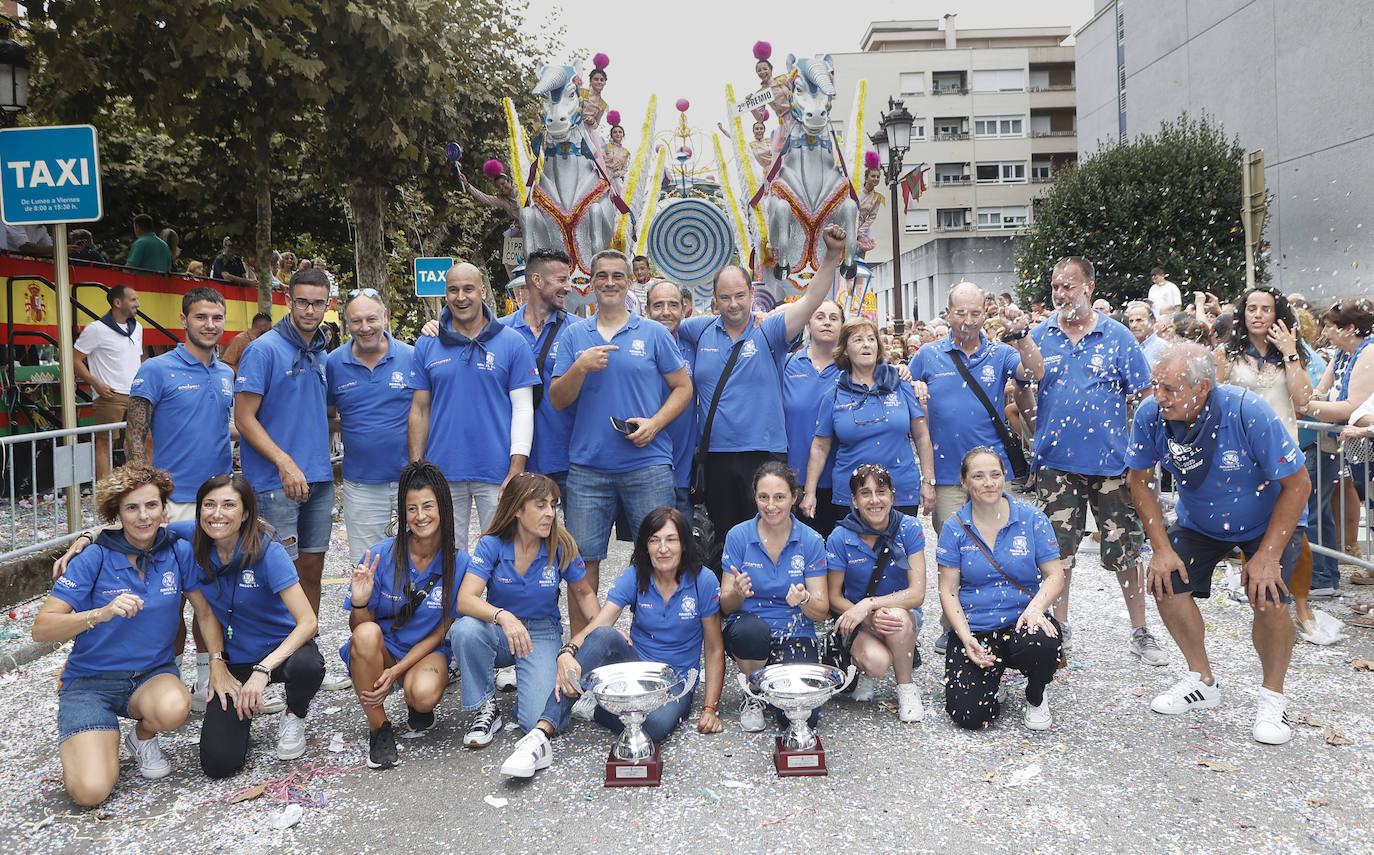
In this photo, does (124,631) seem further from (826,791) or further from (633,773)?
(826,791)

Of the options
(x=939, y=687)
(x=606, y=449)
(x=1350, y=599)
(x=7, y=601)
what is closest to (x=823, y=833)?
(x=939, y=687)

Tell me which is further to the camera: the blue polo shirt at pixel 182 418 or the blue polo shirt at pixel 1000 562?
the blue polo shirt at pixel 182 418

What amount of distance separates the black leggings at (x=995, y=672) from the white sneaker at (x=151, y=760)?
3.20 meters

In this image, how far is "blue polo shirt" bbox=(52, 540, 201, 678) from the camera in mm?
3967

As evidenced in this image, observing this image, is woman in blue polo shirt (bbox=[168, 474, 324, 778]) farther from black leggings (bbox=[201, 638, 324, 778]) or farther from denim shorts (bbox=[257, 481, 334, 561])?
denim shorts (bbox=[257, 481, 334, 561])

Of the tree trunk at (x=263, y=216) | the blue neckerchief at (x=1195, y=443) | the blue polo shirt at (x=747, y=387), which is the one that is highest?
the tree trunk at (x=263, y=216)

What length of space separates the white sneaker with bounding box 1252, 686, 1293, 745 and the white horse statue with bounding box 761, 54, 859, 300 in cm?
819

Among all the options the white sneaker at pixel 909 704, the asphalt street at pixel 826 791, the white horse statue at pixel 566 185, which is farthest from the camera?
the white horse statue at pixel 566 185

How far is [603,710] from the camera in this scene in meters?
4.26

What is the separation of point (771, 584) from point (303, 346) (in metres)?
2.59

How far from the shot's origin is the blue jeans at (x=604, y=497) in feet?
16.1

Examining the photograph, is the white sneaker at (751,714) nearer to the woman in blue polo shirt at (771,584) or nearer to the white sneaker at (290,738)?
the woman in blue polo shirt at (771,584)

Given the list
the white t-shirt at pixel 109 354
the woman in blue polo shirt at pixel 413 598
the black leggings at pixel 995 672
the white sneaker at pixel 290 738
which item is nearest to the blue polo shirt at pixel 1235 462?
the black leggings at pixel 995 672

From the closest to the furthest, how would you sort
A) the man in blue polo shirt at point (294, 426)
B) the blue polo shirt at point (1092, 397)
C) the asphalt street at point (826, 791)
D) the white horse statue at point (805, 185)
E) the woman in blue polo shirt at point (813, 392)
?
the asphalt street at point (826, 791) < the man in blue polo shirt at point (294, 426) < the blue polo shirt at point (1092, 397) < the woman in blue polo shirt at point (813, 392) < the white horse statue at point (805, 185)
